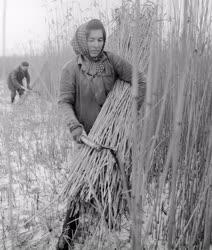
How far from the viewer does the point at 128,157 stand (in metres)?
1.35

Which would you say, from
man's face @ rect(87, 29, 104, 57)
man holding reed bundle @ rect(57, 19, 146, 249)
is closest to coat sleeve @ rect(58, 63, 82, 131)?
man holding reed bundle @ rect(57, 19, 146, 249)

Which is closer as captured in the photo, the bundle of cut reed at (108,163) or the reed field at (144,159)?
the reed field at (144,159)

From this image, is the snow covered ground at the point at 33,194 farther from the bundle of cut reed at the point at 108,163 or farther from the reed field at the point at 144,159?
the bundle of cut reed at the point at 108,163

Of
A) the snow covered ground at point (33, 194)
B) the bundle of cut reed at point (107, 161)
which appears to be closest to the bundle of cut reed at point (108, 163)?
the bundle of cut reed at point (107, 161)

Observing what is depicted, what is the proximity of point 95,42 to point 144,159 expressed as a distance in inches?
27.0

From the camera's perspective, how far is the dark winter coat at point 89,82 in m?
1.49

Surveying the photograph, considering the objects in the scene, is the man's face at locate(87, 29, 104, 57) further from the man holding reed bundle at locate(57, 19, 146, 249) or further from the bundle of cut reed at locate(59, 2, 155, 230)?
the bundle of cut reed at locate(59, 2, 155, 230)

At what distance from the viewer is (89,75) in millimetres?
1513

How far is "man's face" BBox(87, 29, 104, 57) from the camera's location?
1.47 meters

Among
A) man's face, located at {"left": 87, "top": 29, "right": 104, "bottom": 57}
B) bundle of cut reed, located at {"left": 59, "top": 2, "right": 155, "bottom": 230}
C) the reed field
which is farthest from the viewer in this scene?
man's face, located at {"left": 87, "top": 29, "right": 104, "bottom": 57}

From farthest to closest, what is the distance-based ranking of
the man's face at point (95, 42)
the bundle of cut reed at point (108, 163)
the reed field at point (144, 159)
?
1. the man's face at point (95, 42)
2. the bundle of cut reed at point (108, 163)
3. the reed field at point (144, 159)

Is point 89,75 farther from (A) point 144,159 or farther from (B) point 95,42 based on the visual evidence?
(A) point 144,159

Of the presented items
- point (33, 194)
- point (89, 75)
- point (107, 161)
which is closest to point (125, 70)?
point (89, 75)

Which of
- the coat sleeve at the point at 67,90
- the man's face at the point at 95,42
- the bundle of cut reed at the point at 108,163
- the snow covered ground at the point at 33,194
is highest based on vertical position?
the man's face at the point at 95,42
